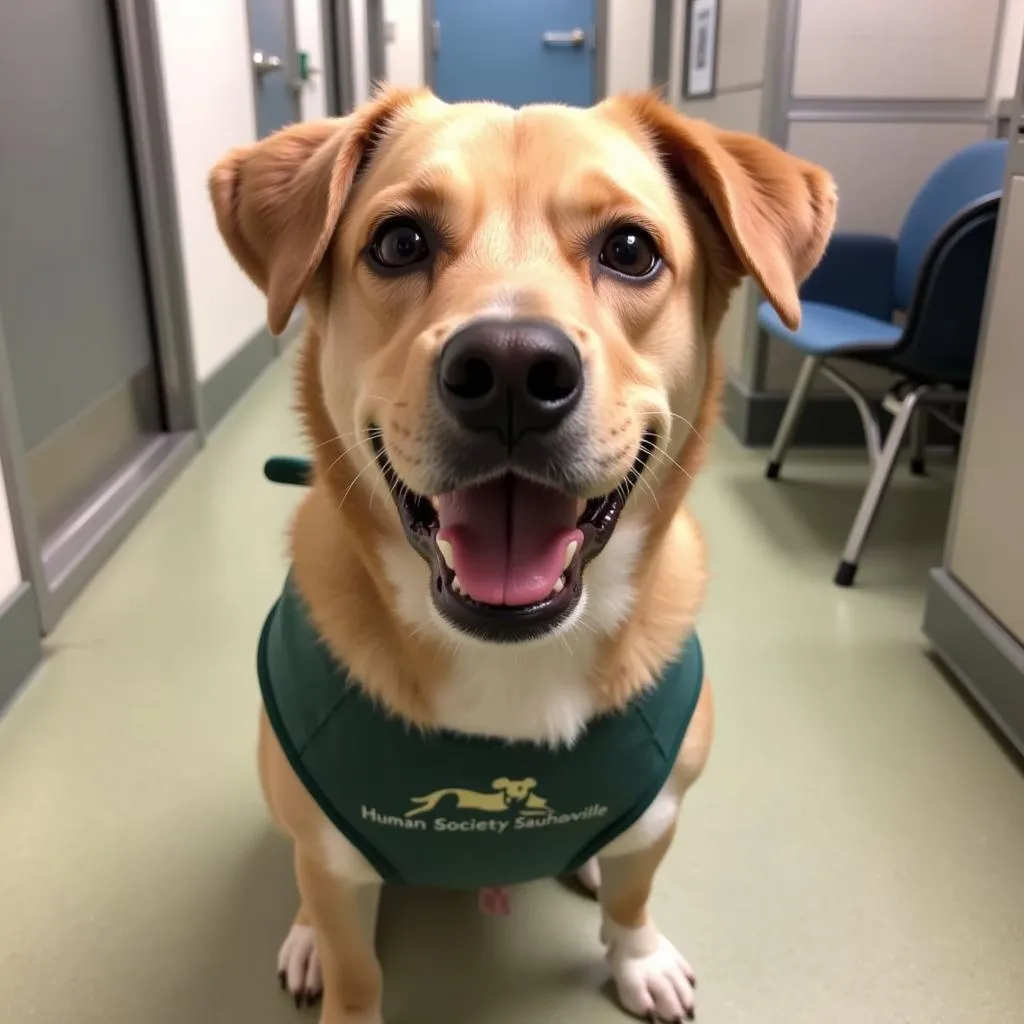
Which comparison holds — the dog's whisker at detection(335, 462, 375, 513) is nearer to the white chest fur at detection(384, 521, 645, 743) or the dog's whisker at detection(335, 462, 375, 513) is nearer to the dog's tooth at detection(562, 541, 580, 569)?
the white chest fur at detection(384, 521, 645, 743)

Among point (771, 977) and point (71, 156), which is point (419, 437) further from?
point (71, 156)

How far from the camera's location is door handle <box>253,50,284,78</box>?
13.0 ft

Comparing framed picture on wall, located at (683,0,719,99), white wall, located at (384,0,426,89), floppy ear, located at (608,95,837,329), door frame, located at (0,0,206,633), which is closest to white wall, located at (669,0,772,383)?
framed picture on wall, located at (683,0,719,99)

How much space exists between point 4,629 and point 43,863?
491mm

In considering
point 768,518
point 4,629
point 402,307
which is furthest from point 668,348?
point 768,518

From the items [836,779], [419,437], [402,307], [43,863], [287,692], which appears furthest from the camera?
[836,779]

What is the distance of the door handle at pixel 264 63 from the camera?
397 cm

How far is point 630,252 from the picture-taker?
3.16 feet

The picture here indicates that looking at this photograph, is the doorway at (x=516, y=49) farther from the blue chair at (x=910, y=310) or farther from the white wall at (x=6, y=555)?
the white wall at (x=6, y=555)

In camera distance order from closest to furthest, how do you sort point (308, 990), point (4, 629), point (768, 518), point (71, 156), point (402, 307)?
point (402, 307) < point (308, 990) < point (4, 629) < point (71, 156) < point (768, 518)

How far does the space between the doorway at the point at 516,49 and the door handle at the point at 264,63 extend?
2535 mm

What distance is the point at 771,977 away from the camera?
1.27 m

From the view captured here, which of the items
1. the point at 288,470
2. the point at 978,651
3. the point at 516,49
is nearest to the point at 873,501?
the point at 978,651

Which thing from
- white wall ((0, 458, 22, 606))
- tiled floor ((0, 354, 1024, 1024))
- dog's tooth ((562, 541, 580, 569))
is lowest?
tiled floor ((0, 354, 1024, 1024))
